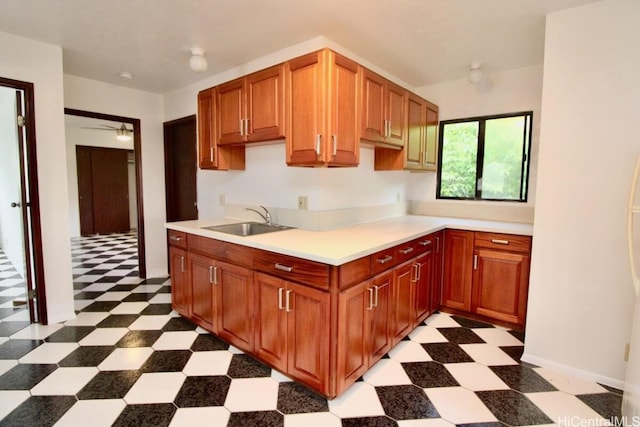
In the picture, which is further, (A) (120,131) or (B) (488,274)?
(A) (120,131)

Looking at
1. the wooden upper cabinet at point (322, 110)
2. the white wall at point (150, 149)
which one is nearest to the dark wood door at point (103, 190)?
the white wall at point (150, 149)

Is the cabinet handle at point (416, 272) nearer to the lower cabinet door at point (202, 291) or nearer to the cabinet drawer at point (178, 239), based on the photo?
the lower cabinet door at point (202, 291)

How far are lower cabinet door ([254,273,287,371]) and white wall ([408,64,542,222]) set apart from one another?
7.82 feet

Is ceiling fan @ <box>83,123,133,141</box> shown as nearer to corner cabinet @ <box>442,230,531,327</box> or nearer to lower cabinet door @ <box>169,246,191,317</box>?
lower cabinet door @ <box>169,246,191,317</box>

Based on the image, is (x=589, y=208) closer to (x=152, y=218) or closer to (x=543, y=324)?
(x=543, y=324)

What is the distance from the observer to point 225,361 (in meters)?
2.20

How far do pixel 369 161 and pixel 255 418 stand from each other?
7.48ft

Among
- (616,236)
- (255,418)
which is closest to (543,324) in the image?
(616,236)

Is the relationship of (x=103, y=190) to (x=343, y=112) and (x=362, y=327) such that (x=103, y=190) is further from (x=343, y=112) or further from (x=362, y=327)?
(x=362, y=327)

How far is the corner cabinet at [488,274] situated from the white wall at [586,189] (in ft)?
1.32

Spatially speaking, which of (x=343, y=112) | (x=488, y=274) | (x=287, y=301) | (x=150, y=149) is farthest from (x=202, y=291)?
(x=488, y=274)

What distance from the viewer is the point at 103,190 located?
7.02m

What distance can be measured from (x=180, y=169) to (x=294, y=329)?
9.80 ft

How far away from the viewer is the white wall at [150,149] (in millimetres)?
3596
